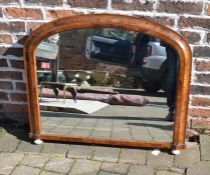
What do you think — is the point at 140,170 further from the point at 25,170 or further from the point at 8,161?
the point at 8,161

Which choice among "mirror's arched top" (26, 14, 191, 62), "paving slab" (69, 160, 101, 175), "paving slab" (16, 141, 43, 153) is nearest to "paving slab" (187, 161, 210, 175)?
"paving slab" (69, 160, 101, 175)

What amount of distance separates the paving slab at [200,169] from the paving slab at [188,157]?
4cm

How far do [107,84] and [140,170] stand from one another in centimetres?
72

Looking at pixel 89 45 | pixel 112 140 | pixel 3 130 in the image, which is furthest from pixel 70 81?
pixel 3 130

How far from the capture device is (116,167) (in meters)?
2.76

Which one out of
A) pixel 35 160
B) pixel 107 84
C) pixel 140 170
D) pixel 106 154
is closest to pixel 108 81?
pixel 107 84

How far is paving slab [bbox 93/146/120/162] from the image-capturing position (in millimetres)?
2867

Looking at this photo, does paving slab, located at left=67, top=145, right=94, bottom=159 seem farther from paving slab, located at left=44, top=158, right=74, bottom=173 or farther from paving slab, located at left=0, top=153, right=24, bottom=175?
paving slab, located at left=0, top=153, right=24, bottom=175

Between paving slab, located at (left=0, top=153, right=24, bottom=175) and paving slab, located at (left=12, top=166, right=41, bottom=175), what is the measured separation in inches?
2.0

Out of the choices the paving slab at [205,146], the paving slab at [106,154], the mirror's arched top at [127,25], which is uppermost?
the mirror's arched top at [127,25]

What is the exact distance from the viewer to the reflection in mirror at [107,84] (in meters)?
2.64

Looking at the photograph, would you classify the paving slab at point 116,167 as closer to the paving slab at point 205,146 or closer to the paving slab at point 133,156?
the paving slab at point 133,156

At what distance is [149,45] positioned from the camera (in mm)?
2600

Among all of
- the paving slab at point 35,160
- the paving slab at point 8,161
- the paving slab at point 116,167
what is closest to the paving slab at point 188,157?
the paving slab at point 116,167
